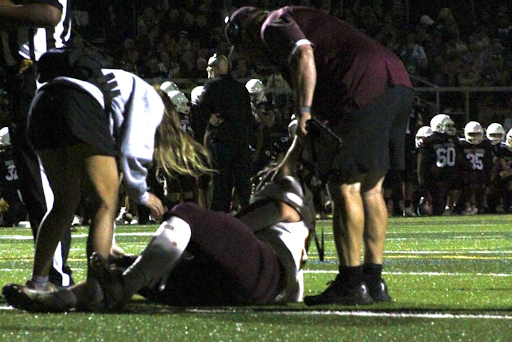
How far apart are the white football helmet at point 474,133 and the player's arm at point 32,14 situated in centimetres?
1539

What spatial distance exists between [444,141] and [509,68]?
3.82 metres

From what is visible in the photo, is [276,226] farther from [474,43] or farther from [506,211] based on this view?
[474,43]

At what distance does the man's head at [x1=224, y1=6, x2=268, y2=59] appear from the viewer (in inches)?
213

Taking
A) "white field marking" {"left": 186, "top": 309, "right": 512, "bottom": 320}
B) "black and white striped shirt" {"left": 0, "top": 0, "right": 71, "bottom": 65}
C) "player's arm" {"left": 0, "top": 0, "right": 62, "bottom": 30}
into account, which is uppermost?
"player's arm" {"left": 0, "top": 0, "right": 62, "bottom": 30}

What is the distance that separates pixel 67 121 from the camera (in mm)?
4707

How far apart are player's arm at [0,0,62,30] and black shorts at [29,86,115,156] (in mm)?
301

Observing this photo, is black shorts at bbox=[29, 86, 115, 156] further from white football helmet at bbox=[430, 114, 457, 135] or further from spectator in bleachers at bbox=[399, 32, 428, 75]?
spectator in bleachers at bbox=[399, 32, 428, 75]

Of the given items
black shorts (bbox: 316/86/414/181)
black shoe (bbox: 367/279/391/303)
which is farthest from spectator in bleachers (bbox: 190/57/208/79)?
black shoe (bbox: 367/279/391/303)

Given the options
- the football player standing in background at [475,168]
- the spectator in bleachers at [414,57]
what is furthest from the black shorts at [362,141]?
the spectator in bleachers at [414,57]

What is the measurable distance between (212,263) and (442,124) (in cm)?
1521

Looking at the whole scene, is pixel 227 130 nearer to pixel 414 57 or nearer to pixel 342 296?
pixel 342 296

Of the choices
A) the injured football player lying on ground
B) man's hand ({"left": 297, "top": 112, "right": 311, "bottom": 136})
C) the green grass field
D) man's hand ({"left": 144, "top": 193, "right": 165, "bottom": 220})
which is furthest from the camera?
man's hand ({"left": 297, "top": 112, "right": 311, "bottom": 136})

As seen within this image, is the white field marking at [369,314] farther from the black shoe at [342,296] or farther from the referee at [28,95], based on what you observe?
the referee at [28,95]

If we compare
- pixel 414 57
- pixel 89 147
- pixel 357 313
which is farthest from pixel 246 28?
pixel 414 57
